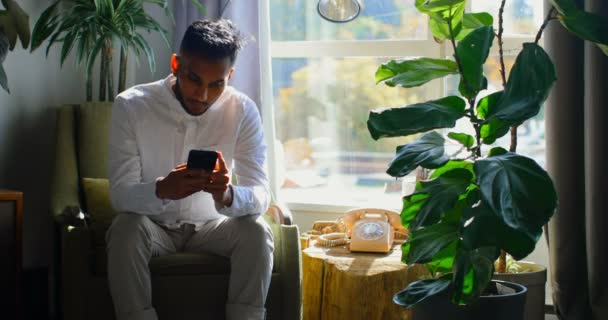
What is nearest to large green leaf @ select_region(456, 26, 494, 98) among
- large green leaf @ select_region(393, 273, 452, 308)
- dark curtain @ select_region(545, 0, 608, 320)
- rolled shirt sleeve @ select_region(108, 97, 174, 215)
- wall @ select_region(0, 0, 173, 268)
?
large green leaf @ select_region(393, 273, 452, 308)

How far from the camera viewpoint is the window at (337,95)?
3668mm

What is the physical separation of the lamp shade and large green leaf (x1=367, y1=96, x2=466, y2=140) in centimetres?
91

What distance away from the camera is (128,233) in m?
2.41

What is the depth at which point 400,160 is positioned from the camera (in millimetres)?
2070

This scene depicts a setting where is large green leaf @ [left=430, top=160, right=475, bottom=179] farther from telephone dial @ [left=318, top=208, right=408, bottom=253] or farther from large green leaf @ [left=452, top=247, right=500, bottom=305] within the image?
telephone dial @ [left=318, top=208, right=408, bottom=253]

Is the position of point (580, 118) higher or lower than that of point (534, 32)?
lower

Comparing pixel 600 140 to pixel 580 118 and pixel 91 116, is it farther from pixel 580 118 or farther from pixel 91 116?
pixel 91 116

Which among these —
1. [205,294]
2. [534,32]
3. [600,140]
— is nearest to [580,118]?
[600,140]

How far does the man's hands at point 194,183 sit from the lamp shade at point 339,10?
0.81 meters

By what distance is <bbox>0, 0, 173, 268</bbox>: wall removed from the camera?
130 inches

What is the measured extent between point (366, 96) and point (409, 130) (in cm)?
169

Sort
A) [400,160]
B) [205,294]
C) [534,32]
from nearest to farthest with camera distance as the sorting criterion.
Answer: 1. [400,160]
2. [205,294]
3. [534,32]

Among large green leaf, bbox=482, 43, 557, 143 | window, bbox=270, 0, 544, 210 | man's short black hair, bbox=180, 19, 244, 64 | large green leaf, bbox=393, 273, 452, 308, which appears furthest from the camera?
window, bbox=270, 0, 544, 210

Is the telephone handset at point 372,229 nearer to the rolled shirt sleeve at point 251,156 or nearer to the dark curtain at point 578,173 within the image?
the rolled shirt sleeve at point 251,156
